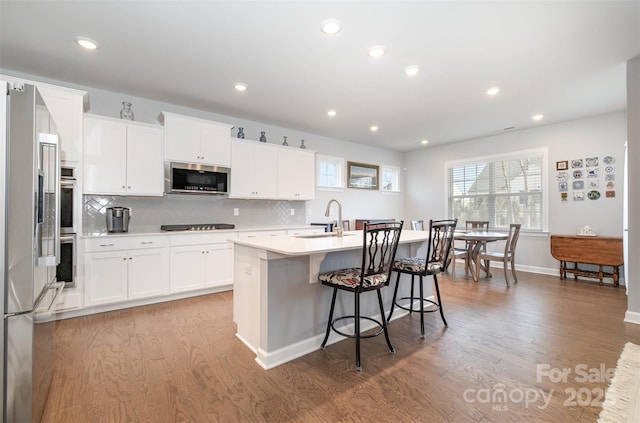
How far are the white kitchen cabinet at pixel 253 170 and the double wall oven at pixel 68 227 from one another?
177cm

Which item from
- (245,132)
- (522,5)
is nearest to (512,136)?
(522,5)

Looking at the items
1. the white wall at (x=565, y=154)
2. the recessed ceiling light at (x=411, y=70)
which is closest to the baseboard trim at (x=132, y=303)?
the recessed ceiling light at (x=411, y=70)

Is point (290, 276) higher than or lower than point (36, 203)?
lower

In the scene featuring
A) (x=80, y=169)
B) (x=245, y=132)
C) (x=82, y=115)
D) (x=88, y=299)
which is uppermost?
(x=245, y=132)

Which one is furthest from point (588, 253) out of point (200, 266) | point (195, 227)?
point (195, 227)

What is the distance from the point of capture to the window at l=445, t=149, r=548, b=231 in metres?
5.27

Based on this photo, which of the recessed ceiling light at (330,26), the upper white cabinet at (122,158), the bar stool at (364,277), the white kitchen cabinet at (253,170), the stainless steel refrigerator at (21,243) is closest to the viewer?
the stainless steel refrigerator at (21,243)

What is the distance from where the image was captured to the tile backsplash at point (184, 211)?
11.7 feet

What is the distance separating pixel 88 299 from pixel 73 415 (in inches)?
72.1

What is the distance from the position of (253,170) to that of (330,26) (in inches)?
102

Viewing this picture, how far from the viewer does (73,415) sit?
1.63m

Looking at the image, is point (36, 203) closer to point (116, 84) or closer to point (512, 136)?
point (116, 84)

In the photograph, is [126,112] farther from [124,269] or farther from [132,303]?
[132,303]

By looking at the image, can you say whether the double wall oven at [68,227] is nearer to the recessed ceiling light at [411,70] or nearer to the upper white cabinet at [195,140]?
the upper white cabinet at [195,140]
